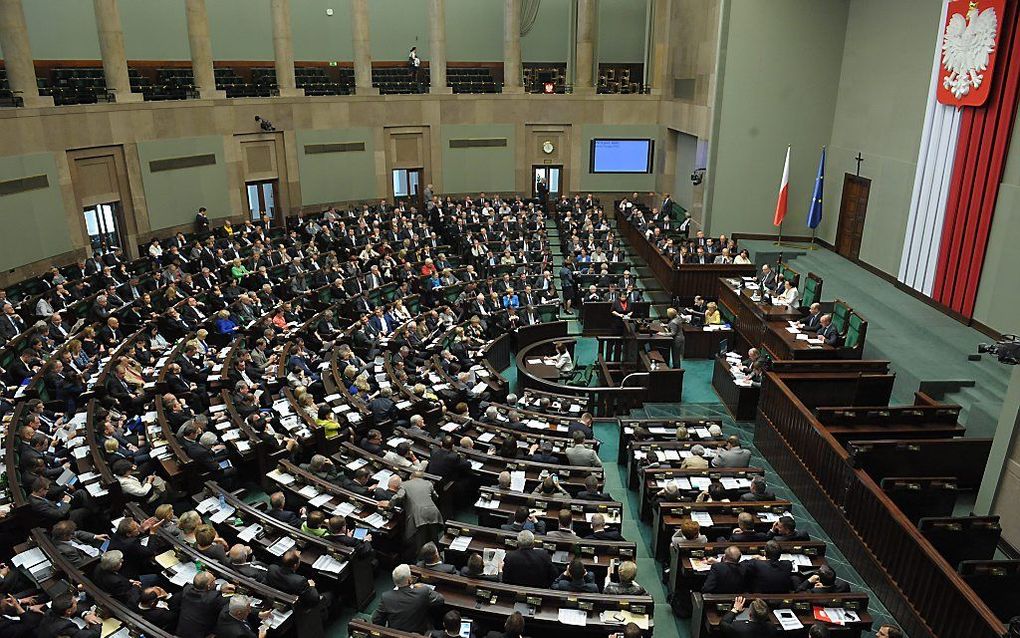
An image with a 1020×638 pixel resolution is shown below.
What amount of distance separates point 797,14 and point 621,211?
749 centimetres

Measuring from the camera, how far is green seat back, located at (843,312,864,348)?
38.2 ft

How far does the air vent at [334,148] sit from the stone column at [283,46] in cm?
169

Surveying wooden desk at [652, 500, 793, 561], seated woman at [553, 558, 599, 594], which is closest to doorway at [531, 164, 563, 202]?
wooden desk at [652, 500, 793, 561]

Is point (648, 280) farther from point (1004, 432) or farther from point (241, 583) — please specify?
point (241, 583)

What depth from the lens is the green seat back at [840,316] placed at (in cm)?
1209

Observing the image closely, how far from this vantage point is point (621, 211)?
22891 millimetres

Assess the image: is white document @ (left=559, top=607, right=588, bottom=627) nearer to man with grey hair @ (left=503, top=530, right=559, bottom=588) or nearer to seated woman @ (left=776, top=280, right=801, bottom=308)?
man with grey hair @ (left=503, top=530, right=559, bottom=588)

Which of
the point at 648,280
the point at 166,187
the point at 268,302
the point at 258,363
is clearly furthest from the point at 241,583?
the point at 166,187

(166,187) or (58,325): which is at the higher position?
(166,187)

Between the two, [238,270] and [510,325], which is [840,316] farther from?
[238,270]

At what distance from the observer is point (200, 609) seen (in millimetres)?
5742

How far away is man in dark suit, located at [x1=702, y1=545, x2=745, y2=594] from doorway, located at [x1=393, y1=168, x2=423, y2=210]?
20.5m

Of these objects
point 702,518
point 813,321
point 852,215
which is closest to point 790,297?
point 813,321

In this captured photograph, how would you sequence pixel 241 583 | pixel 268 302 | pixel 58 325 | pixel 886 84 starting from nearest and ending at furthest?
pixel 241 583 < pixel 58 325 < pixel 268 302 < pixel 886 84
